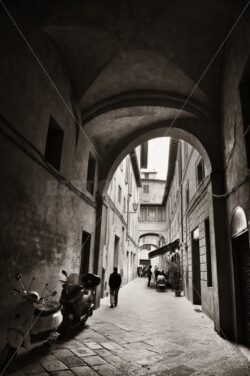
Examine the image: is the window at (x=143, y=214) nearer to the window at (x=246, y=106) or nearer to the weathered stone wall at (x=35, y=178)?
the weathered stone wall at (x=35, y=178)

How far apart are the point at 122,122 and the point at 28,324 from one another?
7.14 m

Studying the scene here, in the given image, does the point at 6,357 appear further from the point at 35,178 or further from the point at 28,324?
the point at 35,178

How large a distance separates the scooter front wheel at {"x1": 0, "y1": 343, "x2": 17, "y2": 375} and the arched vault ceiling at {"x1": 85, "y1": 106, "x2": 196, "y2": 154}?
6.23 m

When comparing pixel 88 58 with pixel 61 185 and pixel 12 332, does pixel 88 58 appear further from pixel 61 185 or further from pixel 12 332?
pixel 12 332

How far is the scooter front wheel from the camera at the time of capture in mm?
3832

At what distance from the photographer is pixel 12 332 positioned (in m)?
3.92

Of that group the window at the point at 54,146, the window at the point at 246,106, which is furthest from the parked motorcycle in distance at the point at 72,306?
the window at the point at 246,106

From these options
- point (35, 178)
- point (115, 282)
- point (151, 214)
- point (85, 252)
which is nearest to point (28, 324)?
point (35, 178)

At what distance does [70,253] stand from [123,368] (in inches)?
150

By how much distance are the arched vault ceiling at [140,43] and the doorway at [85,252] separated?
4.26m

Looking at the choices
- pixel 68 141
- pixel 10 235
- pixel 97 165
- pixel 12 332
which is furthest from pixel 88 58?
pixel 12 332

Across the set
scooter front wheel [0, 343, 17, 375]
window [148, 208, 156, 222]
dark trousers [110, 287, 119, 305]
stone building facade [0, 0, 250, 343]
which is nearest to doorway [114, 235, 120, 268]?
dark trousers [110, 287, 119, 305]

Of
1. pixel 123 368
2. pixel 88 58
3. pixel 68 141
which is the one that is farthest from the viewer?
pixel 68 141

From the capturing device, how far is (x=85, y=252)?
9.34m
